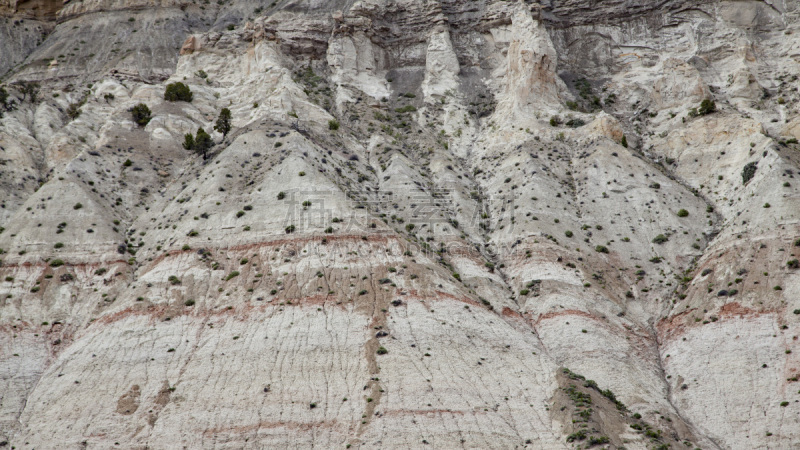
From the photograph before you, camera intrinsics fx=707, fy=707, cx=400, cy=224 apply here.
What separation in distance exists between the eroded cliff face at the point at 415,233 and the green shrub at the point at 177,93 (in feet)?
4.22

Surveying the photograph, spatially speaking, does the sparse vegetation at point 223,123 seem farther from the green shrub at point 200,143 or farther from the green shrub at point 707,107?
the green shrub at point 707,107

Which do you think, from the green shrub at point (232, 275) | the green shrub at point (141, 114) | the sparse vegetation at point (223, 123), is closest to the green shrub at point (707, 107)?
the green shrub at point (232, 275)

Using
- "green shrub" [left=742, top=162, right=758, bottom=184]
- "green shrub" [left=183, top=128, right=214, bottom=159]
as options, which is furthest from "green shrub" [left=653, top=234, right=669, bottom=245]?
"green shrub" [left=183, top=128, right=214, bottom=159]

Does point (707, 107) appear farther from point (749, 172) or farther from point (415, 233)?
point (415, 233)

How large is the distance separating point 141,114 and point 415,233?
32338 mm

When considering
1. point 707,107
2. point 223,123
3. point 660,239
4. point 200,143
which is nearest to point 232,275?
point 200,143

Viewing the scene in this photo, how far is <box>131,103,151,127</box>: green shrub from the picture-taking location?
234 feet

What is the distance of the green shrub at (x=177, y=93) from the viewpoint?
245 feet

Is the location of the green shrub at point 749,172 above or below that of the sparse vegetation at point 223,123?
below

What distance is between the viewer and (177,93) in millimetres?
75062

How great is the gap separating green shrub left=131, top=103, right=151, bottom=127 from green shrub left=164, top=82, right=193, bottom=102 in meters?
3.24

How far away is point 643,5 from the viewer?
3250 inches

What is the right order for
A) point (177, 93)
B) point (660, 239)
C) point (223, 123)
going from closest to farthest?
point (660, 239)
point (223, 123)
point (177, 93)

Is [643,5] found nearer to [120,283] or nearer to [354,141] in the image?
[354,141]
